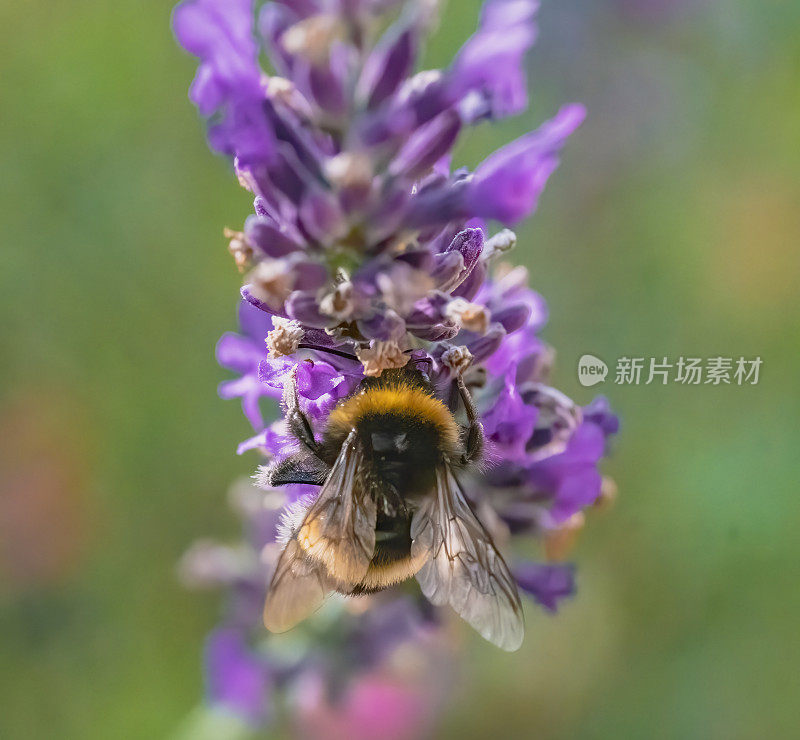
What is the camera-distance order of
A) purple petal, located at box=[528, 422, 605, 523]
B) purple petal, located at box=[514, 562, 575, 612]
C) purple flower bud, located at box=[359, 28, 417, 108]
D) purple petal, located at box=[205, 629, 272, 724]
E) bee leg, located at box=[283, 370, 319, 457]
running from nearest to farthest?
purple flower bud, located at box=[359, 28, 417, 108] < bee leg, located at box=[283, 370, 319, 457] < purple petal, located at box=[528, 422, 605, 523] < purple petal, located at box=[514, 562, 575, 612] < purple petal, located at box=[205, 629, 272, 724]

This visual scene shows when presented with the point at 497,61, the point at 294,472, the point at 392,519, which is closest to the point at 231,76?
the point at 497,61

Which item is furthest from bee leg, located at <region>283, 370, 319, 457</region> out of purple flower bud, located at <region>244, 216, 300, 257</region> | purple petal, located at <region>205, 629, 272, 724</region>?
purple petal, located at <region>205, 629, 272, 724</region>

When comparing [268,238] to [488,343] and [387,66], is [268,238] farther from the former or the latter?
[488,343]

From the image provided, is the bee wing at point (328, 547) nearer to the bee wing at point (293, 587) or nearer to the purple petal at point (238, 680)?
the bee wing at point (293, 587)

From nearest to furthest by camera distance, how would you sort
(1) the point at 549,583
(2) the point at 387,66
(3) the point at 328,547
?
(2) the point at 387,66 → (3) the point at 328,547 → (1) the point at 549,583

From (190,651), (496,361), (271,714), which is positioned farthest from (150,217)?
(496,361)

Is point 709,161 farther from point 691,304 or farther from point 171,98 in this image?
point 171,98

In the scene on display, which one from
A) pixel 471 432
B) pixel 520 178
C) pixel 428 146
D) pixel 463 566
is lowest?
pixel 463 566

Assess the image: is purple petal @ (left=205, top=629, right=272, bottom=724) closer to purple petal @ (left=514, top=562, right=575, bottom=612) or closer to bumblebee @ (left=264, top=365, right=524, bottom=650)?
purple petal @ (left=514, top=562, right=575, bottom=612)
